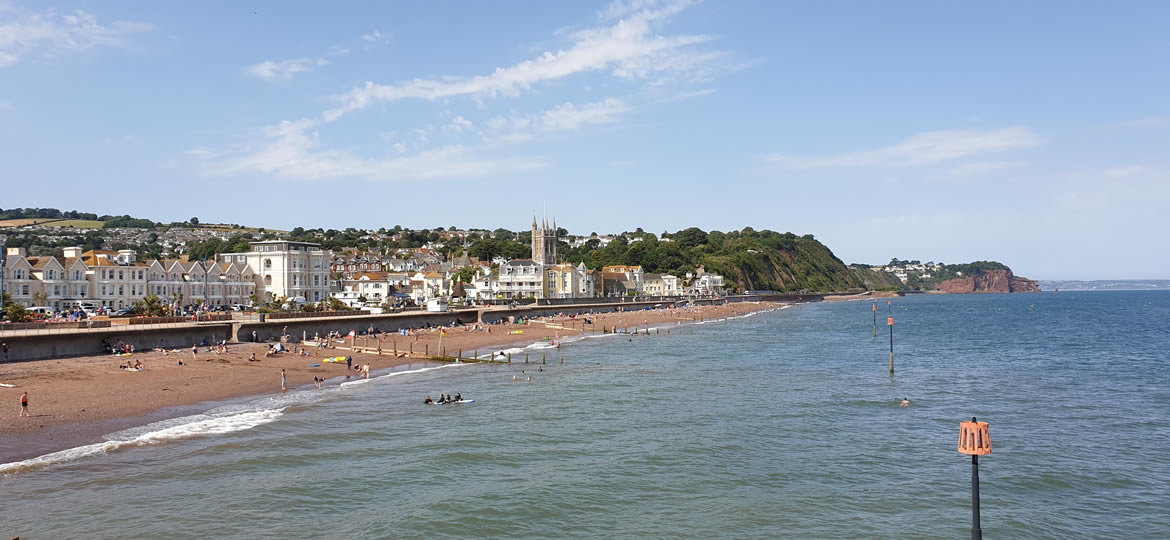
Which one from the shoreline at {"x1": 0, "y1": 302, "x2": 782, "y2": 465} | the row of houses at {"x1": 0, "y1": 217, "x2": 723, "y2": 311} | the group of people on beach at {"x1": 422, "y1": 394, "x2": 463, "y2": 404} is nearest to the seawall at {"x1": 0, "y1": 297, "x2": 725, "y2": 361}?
the shoreline at {"x1": 0, "y1": 302, "x2": 782, "y2": 465}

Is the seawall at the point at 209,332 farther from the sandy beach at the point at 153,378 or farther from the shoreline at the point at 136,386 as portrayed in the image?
the shoreline at the point at 136,386

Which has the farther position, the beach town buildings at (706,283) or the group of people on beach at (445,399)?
the beach town buildings at (706,283)

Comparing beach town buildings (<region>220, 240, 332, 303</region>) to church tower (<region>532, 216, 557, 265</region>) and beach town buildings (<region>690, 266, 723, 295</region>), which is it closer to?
church tower (<region>532, 216, 557, 265</region>)

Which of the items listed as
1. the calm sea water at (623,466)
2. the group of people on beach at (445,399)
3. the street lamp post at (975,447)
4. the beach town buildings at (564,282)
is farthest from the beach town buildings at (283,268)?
the street lamp post at (975,447)

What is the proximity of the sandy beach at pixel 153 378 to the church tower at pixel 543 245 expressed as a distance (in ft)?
312

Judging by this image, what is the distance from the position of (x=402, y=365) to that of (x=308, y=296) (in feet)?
148

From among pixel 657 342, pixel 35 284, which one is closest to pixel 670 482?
pixel 657 342

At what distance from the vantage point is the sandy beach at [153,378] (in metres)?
27.0

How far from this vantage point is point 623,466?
2120 centimetres

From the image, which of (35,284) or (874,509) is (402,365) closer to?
(874,509)

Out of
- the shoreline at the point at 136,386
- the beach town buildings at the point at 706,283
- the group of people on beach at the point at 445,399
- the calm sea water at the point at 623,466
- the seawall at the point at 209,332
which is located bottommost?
the calm sea water at the point at 623,466


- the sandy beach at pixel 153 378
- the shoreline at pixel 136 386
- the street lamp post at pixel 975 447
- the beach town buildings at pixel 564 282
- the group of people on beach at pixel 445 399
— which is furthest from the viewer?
the beach town buildings at pixel 564 282

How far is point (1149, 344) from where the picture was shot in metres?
66.1

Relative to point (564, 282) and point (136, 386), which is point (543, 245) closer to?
point (564, 282)
